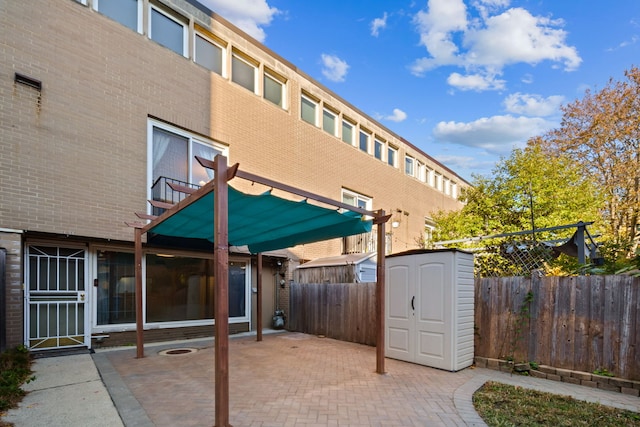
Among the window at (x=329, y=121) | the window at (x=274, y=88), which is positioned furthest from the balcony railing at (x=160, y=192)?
the window at (x=329, y=121)

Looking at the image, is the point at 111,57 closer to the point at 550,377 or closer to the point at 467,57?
the point at 550,377

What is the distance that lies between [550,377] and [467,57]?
41.8ft

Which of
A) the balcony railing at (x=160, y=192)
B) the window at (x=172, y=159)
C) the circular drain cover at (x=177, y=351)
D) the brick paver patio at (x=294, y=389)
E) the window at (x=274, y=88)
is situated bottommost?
the circular drain cover at (x=177, y=351)

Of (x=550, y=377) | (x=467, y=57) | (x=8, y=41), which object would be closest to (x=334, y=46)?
(x=467, y=57)

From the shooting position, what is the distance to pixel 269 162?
1095 cm

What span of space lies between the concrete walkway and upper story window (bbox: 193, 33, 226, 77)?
24.1ft

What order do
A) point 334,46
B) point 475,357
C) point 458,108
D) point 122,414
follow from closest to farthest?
point 122,414, point 475,357, point 334,46, point 458,108

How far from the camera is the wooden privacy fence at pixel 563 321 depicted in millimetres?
4902

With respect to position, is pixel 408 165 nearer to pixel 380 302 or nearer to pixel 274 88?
pixel 274 88

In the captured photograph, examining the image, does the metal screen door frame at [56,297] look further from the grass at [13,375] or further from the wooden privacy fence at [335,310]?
the wooden privacy fence at [335,310]

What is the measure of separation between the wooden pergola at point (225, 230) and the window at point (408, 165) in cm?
1200

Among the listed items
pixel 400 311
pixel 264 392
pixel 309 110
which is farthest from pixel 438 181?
pixel 264 392

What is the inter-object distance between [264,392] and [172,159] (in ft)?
20.3

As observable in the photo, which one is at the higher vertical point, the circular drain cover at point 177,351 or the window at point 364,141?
the window at point 364,141
